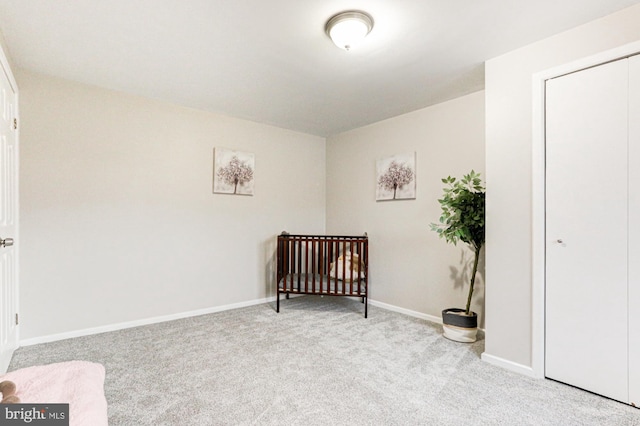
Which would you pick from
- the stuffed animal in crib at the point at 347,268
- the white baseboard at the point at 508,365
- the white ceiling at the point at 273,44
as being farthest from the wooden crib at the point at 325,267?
the white ceiling at the point at 273,44

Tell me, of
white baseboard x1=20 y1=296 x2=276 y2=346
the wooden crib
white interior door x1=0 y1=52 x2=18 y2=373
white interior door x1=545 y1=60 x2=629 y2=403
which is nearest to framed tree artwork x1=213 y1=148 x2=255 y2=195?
the wooden crib

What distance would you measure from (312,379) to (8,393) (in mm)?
1531

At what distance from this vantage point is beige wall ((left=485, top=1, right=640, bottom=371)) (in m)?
2.13

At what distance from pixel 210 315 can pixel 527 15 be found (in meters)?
3.62

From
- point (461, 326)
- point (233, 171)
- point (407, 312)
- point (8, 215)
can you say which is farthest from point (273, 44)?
point (407, 312)

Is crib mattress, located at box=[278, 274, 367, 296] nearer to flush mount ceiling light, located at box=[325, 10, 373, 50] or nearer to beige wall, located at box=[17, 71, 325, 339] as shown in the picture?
beige wall, located at box=[17, 71, 325, 339]

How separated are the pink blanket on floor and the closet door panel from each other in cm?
250

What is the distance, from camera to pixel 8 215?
225cm

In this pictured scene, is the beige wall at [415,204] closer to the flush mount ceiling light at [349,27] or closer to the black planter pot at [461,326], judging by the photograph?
the black planter pot at [461,326]

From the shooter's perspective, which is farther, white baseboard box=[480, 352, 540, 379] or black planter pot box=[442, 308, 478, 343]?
black planter pot box=[442, 308, 478, 343]

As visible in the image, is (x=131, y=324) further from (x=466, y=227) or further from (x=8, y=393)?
(x=466, y=227)

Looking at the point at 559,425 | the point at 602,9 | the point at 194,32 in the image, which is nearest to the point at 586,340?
the point at 559,425

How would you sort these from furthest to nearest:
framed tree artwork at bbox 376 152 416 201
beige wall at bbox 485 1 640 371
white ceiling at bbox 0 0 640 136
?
framed tree artwork at bbox 376 152 416 201 → beige wall at bbox 485 1 640 371 → white ceiling at bbox 0 0 640 136

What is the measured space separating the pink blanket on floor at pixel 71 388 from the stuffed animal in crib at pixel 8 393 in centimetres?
3
